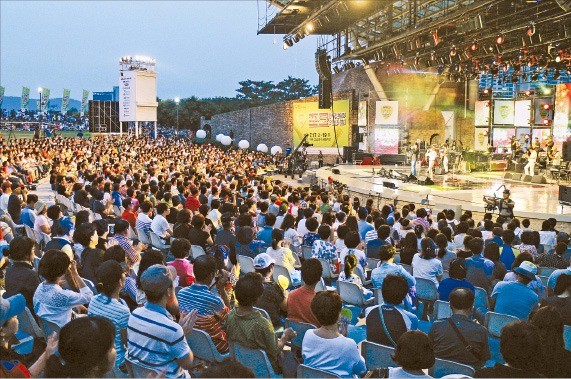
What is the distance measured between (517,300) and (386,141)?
26.6m

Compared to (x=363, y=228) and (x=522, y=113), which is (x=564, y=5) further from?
(x=522, y=113)

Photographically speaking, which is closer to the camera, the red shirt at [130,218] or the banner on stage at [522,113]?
the red shirt at [130,218]

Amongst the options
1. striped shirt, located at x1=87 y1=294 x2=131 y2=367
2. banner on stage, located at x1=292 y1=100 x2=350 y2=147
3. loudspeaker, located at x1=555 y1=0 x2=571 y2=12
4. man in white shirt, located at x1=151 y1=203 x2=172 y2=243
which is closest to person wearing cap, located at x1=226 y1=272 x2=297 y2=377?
striped shirt, located at x1=87 y1=294 x2=131 y2=367

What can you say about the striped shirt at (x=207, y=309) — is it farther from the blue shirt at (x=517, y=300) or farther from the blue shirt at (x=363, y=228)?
the blue shirt at (x=363, y=228)

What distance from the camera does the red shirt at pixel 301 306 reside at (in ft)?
15.7

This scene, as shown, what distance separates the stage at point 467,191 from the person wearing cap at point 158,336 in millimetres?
11506

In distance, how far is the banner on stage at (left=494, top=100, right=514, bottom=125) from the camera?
31.6m

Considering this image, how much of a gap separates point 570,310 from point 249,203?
22.5 ft

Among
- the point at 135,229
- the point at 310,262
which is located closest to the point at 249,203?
the point at 135,229

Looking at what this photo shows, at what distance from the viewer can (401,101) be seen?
3169 centimetres

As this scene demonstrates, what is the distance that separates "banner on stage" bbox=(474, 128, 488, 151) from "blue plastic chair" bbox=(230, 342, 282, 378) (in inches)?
1208

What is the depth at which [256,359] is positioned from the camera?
12.4 feet

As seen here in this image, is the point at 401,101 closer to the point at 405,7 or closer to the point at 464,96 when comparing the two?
the point at 464,96

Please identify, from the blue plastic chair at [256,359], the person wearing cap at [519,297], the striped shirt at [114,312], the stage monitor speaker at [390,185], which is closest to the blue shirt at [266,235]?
the person wearing cap at [519,297]
